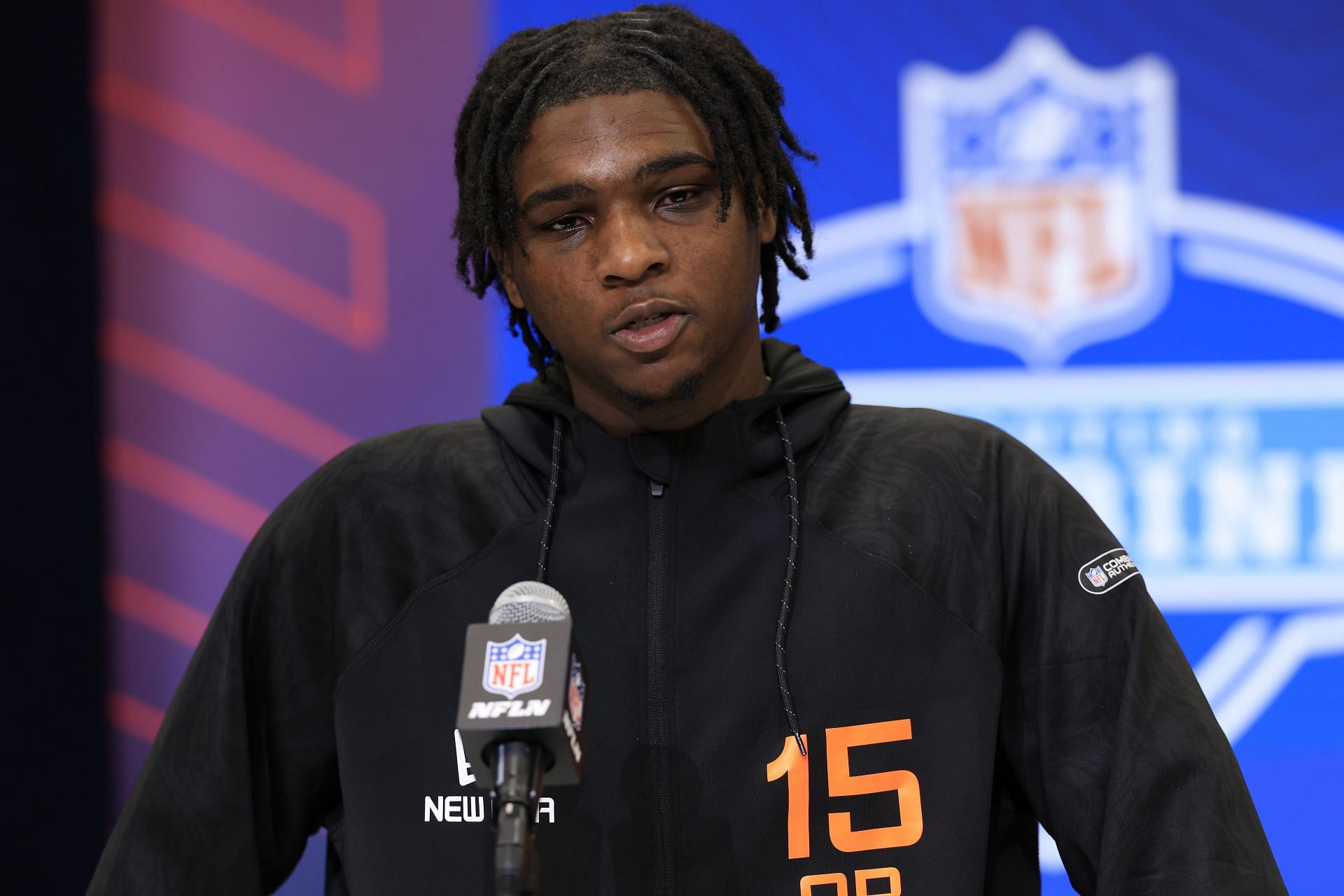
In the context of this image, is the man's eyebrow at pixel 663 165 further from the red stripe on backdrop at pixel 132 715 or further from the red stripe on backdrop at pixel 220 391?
the red stripe on backdrop at pixel 132 715

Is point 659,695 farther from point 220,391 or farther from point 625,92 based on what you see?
point 220,391

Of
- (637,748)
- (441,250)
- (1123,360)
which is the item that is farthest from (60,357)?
(1123,360)

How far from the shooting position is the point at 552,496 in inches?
50.8

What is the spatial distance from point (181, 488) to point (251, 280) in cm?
38

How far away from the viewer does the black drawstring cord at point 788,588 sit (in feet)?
3.84

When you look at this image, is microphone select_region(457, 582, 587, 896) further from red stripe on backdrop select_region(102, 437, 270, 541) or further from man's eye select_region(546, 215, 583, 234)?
red stripe on backdrop select_region(102, 437, 270, 541)

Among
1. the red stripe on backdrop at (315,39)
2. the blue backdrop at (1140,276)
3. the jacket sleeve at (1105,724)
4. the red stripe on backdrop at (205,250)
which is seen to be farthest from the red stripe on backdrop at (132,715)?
the jacket sleeve at (1105,724)

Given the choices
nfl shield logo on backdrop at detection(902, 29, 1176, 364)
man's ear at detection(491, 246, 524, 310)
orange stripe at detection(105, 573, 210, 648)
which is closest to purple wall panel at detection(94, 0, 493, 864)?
orange stripe at detection(105, 573, 210, 648)

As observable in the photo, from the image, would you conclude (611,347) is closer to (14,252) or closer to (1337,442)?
(14,252)

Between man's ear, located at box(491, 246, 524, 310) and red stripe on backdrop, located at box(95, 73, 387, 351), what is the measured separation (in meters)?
1.00

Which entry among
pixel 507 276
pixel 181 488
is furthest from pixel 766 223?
pixel 181 488

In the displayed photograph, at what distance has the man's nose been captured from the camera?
3.95ft

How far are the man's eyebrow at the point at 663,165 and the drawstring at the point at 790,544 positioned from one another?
247 millimetres

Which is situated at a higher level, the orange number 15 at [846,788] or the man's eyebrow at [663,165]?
the man's eyebrow at [663,165]
